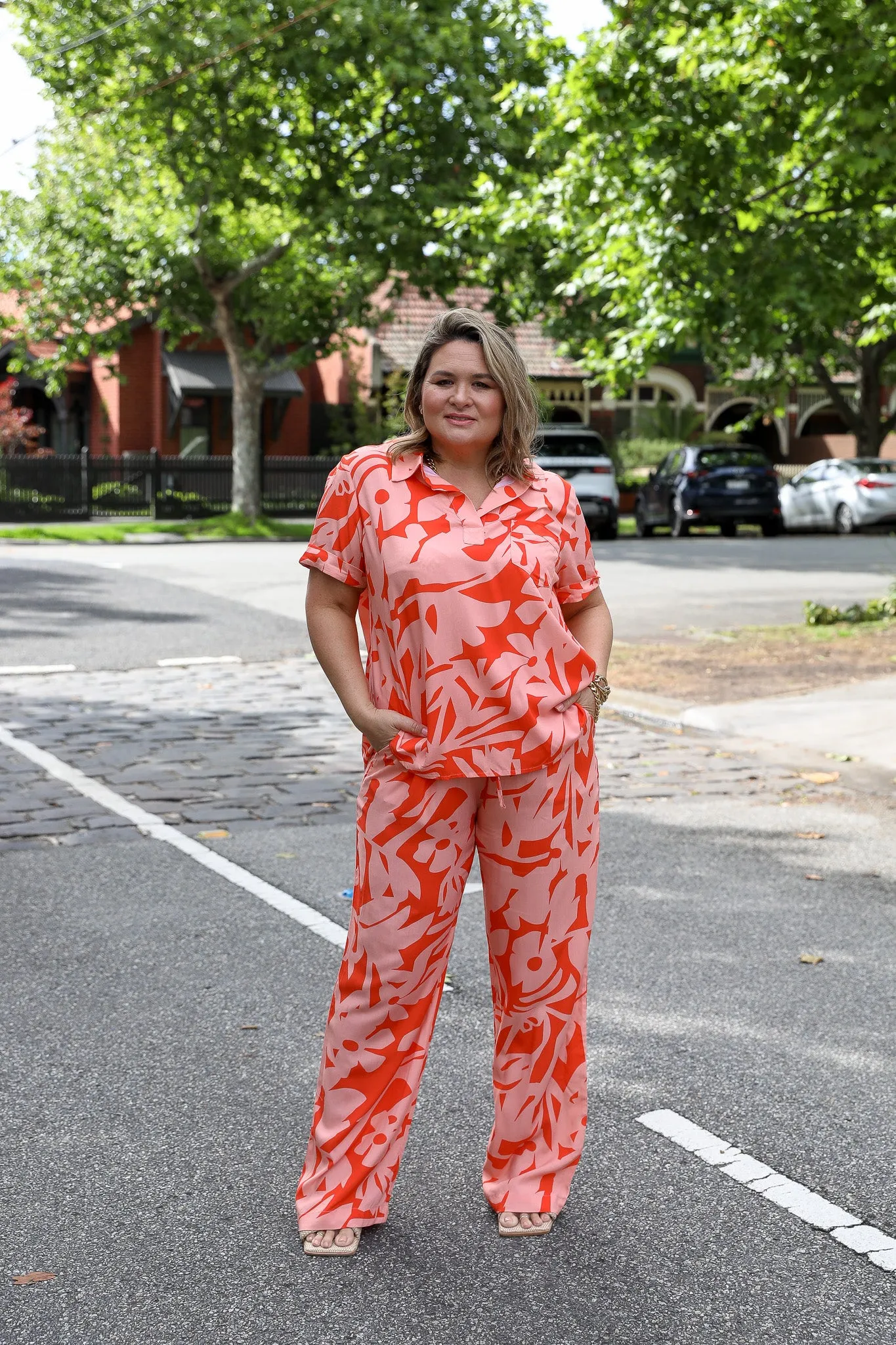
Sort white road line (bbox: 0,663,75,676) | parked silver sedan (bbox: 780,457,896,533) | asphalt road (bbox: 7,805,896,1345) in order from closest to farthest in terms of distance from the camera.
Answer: asphalt road (bbox: 7,805,896,1345)
white road line (bbox: 0,663,75,676)
parked silver sedan (bbox: 780,457,896,533)

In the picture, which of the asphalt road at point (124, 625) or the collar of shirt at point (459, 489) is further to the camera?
the asphalt road at point (124, 625)

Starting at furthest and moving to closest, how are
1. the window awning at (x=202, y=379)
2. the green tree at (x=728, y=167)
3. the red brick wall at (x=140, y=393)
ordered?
the red brick wall at (x=140, y=393) → the window awning at (x=202, y=379) → the green tree at (x=728, y=167)

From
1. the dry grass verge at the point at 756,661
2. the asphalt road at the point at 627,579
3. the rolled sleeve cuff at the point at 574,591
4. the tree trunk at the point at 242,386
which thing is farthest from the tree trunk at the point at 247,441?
the rolled sleeve cuff at the point at 574,591

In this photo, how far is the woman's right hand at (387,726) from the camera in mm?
3188

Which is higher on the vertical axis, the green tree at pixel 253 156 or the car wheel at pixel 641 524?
the green tree at pixel 253 156

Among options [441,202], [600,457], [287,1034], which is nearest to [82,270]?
[441,202]

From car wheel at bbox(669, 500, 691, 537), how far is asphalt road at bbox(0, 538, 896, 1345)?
21.6 metres

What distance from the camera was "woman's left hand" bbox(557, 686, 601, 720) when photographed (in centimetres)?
324

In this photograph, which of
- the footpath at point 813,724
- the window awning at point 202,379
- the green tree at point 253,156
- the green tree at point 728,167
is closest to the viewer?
the footpath at point 813,724

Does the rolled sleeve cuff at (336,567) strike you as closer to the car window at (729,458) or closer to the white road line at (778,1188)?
the white road line at (778,1188)

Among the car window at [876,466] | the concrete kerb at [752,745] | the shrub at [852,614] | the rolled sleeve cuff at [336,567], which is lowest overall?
the concrete kerb at [752,745]

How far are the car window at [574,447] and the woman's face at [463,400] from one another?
24624mm

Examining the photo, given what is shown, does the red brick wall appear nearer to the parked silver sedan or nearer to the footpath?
the parked silver sedan

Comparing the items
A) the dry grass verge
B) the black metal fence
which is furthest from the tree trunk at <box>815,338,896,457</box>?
the dry grass verge
